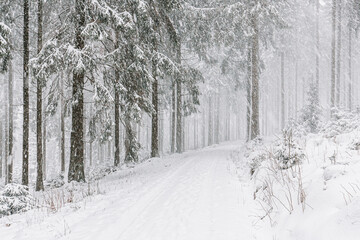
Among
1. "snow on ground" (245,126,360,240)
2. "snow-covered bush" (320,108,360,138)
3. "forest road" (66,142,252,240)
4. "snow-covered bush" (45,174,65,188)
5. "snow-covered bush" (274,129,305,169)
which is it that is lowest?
"snow-covered bush" (45,174,65,188)

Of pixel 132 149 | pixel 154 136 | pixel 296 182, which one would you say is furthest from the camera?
pixel 154 136

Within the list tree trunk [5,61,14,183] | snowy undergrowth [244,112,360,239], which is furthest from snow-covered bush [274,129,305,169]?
tree trunk [5,61,14,183]

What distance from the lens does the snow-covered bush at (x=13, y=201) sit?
5.99 meters

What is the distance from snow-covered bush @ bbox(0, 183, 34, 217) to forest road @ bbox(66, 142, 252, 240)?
2.34 metres

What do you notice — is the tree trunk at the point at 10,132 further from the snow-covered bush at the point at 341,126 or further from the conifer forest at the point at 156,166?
the snow-covered bush at the point at 341,126

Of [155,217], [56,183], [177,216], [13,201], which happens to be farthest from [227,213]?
[56,183]

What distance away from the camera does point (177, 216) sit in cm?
452

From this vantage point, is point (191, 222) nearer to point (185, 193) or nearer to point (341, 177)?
point (185, 193)

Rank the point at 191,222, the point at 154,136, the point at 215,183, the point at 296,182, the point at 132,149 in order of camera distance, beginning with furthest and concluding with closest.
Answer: the point at 154,136 → the point at 132,149 → the point at 215,183 → the point at 296,182 → the point at 191,222

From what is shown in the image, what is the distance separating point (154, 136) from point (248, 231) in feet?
40.8

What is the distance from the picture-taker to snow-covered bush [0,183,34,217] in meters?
5.99

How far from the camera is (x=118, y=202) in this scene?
18.5 ft

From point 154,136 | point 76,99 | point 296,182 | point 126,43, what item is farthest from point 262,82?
point 296,182

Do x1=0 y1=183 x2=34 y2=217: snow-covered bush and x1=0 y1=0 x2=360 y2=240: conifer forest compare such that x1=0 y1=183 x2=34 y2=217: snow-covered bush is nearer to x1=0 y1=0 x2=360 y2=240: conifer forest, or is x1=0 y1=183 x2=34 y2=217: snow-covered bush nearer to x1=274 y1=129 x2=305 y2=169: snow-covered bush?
x1=0 y1=0 x2=360 y2=240: conifer forest
